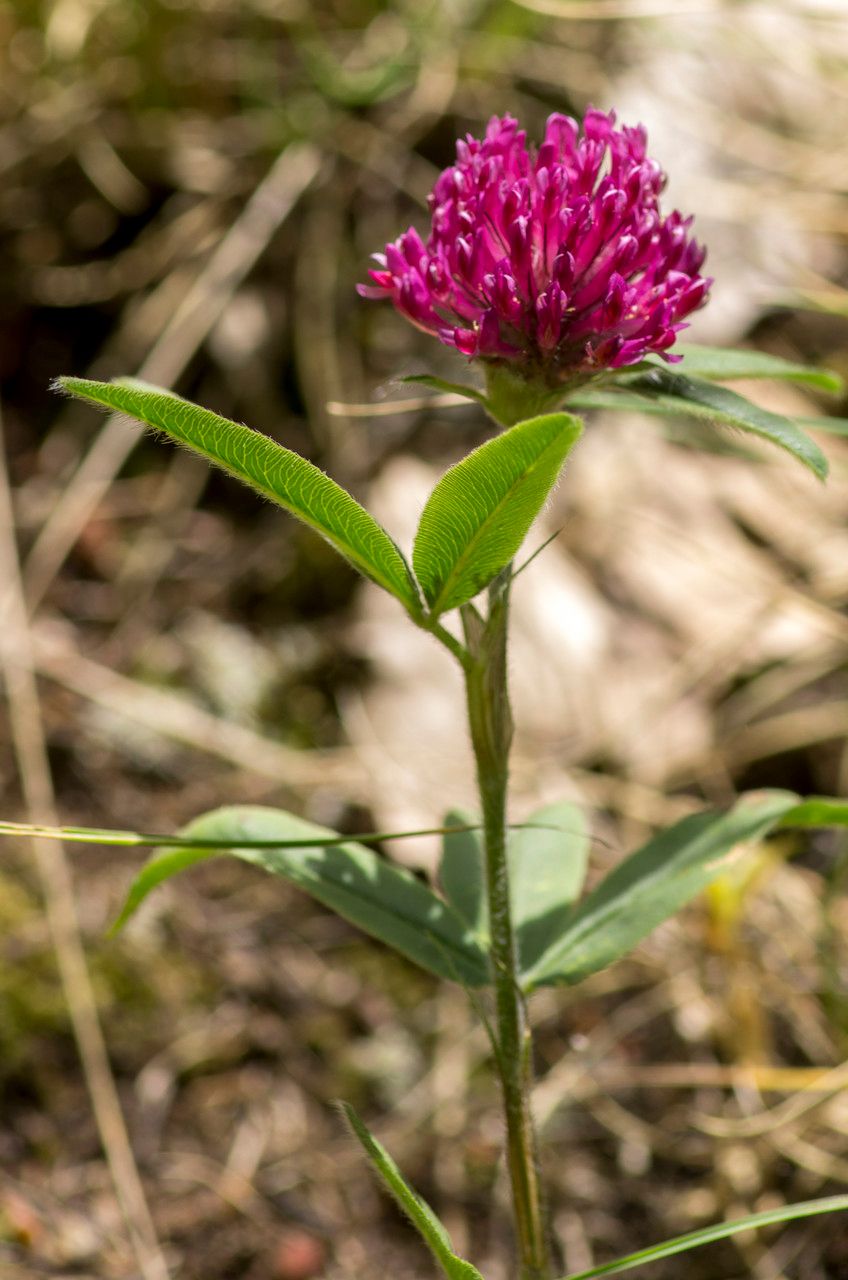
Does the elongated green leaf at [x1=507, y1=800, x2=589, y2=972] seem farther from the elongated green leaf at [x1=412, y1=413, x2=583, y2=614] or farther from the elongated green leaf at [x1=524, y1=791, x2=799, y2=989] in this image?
the elongated green leaf at [x1=412, y1=413, x2=583, y2=614]

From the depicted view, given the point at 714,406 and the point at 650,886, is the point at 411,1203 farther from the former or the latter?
the point at 714,406

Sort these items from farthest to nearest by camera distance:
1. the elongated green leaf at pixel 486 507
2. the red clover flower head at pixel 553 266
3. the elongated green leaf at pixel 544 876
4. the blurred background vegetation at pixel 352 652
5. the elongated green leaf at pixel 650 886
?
the blurred background vegetation at pixel 352 652, the elongated green leaf at pixel 544 876, the elongated green leaf at pixel 650 886, the red clover flower head at pixel 553 266, the elongated green leaf at pixel 486 507

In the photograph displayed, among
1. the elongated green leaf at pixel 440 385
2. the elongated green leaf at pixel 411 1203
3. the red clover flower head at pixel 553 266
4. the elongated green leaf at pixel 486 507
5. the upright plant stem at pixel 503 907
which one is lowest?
the elongated green leaf at pixel 411 1203

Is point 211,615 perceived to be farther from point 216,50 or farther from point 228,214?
point 216,50

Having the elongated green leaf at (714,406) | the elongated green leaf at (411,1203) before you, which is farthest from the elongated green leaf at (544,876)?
the elongated green leaf at (714,406)

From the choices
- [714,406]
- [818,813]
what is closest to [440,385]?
[714,406]

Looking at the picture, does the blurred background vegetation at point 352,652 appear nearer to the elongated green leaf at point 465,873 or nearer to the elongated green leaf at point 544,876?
the elongated green leaf at point 544,876
